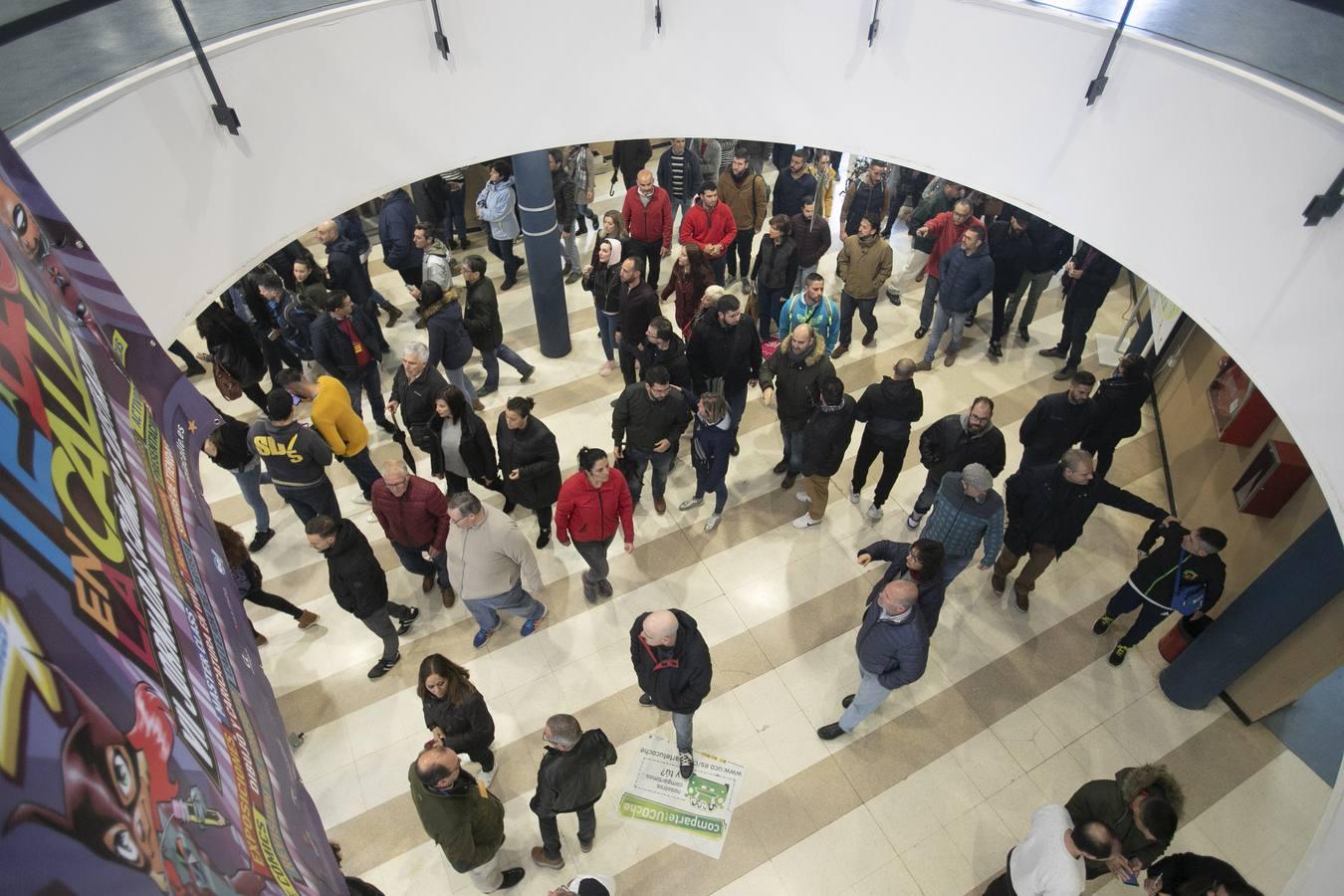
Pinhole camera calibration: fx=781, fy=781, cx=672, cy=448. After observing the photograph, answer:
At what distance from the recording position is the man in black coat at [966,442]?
18.8 ft

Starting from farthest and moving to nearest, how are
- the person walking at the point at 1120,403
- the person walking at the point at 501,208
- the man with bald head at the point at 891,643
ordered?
1. the person walking at the point at 501,208
2. the person walking at the point at 1120,403
3. the man with bald head at the point at 891,643

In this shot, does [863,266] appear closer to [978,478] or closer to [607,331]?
[607,331]

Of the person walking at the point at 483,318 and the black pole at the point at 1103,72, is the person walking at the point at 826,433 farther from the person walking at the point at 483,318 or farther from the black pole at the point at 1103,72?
the person walking at the point at 483,318

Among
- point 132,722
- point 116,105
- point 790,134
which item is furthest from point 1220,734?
point 116,105

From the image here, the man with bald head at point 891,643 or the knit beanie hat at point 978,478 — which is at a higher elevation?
the knit beanie hat at point 978,478

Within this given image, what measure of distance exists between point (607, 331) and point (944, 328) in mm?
3535

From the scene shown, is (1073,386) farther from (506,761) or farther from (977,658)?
(506,761)

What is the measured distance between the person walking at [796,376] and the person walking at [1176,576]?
99.6 inches

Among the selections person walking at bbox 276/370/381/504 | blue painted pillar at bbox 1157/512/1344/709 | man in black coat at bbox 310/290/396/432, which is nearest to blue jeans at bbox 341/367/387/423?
man in black coat at bbox 310/290/396/432

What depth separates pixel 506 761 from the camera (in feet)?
17.0

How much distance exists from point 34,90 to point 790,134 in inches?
178

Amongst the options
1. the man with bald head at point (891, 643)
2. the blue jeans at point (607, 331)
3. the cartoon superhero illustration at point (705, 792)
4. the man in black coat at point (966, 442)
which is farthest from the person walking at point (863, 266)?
the cartoon superhero illustration at point (705, 792)

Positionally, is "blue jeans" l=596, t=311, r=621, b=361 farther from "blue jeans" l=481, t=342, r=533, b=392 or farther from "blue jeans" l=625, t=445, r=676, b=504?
"blue jeans" l=625, t=445, r=676, b=504

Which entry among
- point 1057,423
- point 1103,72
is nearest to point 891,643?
point 1057,423
